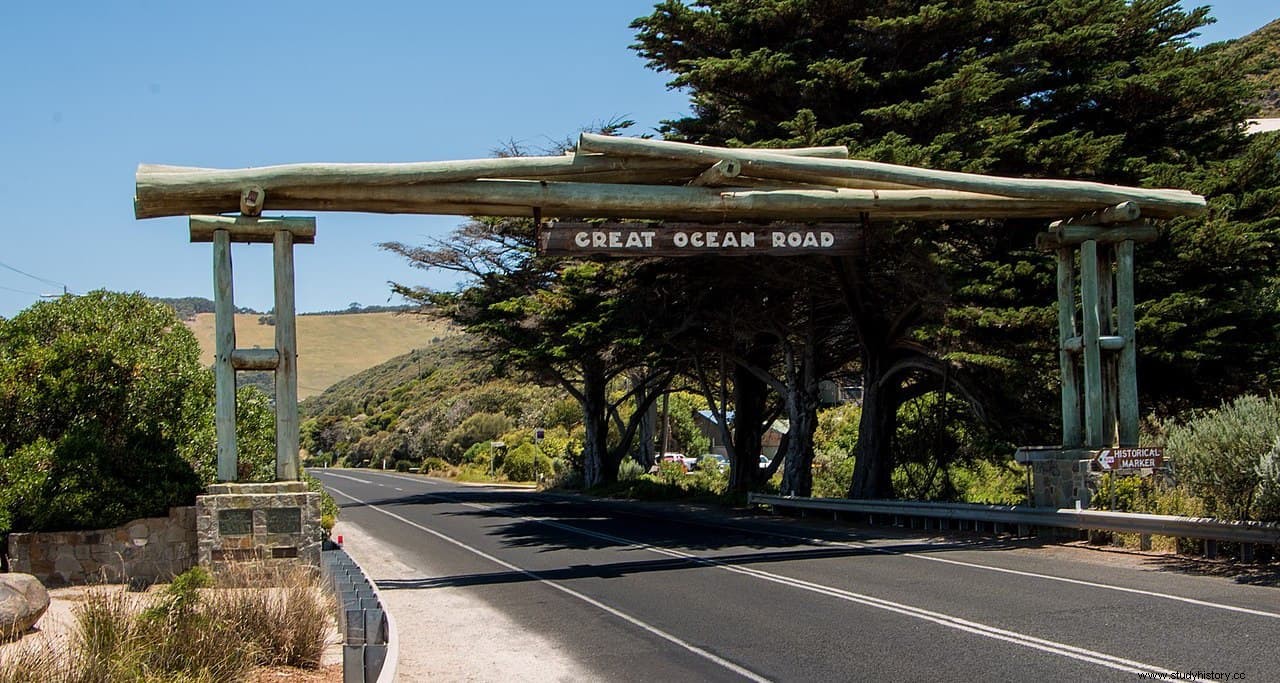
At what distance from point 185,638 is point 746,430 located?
2613 cm

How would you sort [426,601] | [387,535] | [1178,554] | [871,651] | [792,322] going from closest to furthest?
[871,651] → [426,601] → [1178,554] → [387,535] → [792,322]

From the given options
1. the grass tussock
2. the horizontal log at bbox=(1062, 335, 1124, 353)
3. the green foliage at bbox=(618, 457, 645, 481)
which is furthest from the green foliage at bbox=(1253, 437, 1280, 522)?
the green foliage at bbox=(618, 457, 645, 481)

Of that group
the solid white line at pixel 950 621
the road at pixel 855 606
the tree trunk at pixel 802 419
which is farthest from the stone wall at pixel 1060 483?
the tree trunk at pixel 802 419

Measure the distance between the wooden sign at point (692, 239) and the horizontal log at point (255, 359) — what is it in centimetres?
371

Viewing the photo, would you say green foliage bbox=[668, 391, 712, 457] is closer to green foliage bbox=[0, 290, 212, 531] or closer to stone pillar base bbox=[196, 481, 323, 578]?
green foliage bbox=[0, 290, 212, 531]

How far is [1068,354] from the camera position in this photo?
18109 mm

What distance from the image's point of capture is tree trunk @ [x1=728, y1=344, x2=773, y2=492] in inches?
1296

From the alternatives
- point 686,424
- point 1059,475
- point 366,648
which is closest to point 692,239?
point 1059,475

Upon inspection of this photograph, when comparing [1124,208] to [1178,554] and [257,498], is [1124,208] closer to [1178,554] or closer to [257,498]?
[1178,554]

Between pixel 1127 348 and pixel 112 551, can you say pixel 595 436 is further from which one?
pixel 112 551

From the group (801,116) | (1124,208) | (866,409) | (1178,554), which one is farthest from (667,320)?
(1178,554)

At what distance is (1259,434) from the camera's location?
1341 centimetres

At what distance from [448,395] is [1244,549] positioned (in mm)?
82060

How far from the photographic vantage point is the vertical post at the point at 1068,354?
59.3 feet
